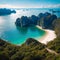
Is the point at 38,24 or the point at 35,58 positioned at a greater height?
the point at 35,58

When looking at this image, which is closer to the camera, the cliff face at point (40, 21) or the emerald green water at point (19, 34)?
the emerald green water at point (19, 34)

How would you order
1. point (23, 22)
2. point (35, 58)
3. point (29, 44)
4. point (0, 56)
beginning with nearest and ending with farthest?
1. point (0, 56)
2. point (35, 58)
3. point (29, 44)
4. point (23, 22)

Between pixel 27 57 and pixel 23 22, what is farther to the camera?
pixel 23 22

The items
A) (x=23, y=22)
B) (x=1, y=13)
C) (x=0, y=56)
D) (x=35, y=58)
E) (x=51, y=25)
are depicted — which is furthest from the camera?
(x=1, y=13)

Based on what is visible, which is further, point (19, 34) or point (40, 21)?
point (40, 21)

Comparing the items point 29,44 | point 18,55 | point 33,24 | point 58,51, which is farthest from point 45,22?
point 18,55

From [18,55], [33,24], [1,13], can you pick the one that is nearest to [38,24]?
[33,24]

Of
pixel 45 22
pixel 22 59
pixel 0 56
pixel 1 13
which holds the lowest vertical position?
pixel 1 13

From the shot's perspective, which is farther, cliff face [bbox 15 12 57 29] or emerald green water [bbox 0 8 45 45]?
cliff face [bbox 15 12 57 29]

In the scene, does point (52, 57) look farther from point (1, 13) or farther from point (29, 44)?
point (1, 13)

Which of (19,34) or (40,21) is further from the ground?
(40,21)
